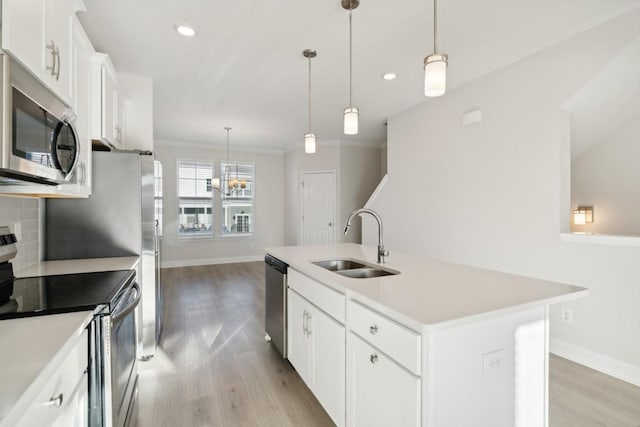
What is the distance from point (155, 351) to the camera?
2672 millimetres

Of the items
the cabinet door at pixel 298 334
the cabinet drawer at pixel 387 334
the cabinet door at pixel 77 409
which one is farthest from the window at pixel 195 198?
the cabinet drawer at pixel 387 334

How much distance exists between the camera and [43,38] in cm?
132

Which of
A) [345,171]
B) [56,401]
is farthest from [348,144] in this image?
[56,401]

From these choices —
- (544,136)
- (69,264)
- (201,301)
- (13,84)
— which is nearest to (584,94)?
(544,136)

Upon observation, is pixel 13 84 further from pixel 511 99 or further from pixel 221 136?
pixel 221 136

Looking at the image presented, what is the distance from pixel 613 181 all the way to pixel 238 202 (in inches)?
252

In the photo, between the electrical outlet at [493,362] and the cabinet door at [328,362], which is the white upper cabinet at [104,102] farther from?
the electrical outlet at [493,362]

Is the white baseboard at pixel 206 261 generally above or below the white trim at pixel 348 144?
below

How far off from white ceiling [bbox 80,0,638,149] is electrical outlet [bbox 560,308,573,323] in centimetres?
233

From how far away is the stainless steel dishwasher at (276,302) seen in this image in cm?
243

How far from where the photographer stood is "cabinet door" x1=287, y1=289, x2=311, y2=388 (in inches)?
80.7

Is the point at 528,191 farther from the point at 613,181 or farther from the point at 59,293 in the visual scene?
the point at 59,293

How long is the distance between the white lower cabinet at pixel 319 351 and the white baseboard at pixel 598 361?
2.28 meters

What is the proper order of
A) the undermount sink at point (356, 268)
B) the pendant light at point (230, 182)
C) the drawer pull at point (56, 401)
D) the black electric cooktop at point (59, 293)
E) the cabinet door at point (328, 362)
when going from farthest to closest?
the pendant light at point (230, 182) → the undermount sink at point (356, 268) → the cabinet door at point (328, 362) → the black electric cooktop at point (59, 293) → the drawer pull at point (56, 401)
